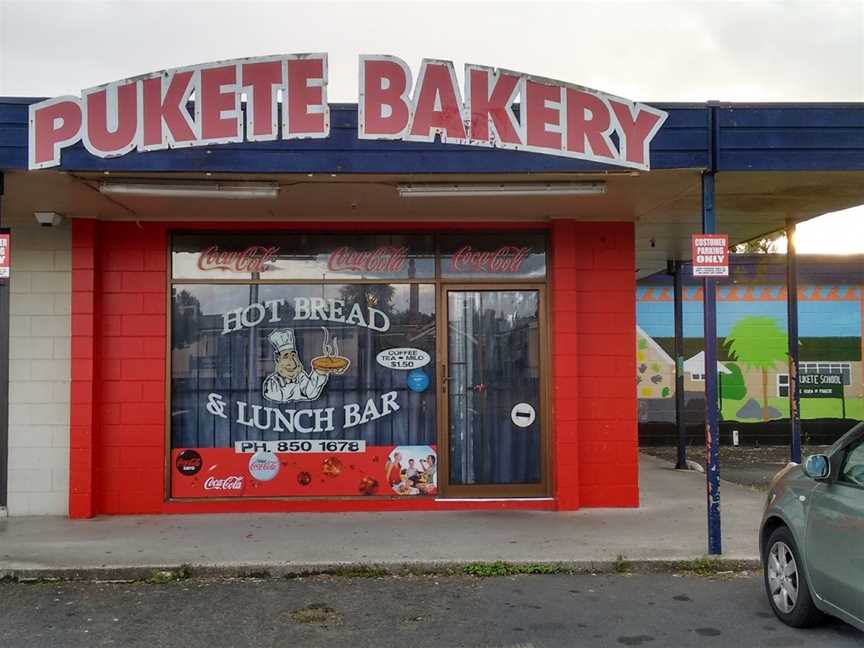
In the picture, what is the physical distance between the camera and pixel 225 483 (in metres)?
9.06

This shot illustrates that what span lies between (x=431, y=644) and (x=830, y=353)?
14.0 m

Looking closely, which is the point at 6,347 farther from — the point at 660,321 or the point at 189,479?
the point at 660,321

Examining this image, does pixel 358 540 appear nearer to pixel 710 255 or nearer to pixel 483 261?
pixel 483 261

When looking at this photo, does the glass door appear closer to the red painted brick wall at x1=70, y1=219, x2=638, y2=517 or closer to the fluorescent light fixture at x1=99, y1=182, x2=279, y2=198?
the red painted brick wall at x1=70, y1=219, x2=638, y2=517

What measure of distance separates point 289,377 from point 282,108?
344 centimetres

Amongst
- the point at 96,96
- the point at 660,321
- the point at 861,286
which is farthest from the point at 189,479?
the point at 861,286

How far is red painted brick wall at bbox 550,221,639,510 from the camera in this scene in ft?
29.6

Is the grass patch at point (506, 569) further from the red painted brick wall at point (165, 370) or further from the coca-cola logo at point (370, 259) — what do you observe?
the coca-cola logo at point (370, 259)

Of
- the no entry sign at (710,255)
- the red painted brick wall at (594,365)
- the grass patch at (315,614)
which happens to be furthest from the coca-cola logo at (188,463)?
the no entry sign at (710,255)

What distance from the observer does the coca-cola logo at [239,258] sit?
9.19m

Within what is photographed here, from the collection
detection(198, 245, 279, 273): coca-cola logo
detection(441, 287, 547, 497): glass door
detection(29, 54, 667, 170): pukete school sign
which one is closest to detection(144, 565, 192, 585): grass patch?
detection(441, 287, 547, 497): glass door

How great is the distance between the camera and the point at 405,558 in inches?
276

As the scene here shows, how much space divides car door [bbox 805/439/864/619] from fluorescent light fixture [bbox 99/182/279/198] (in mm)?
5057

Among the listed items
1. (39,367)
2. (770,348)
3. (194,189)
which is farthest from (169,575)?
(770,348)
